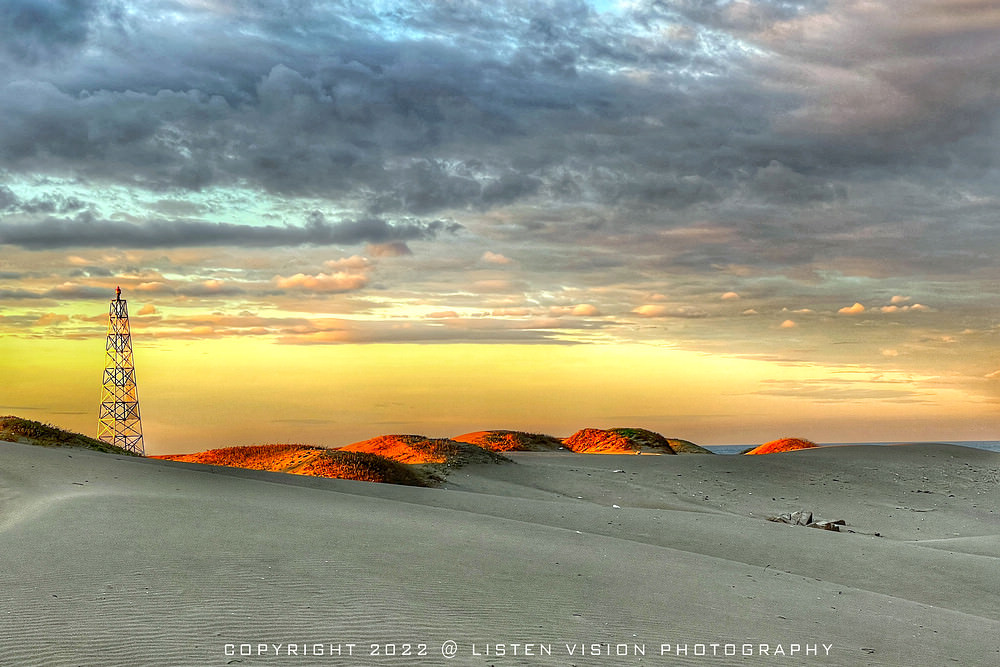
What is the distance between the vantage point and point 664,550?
13086 millimetres

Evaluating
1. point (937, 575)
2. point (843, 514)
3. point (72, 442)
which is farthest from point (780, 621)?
point (72, 442)

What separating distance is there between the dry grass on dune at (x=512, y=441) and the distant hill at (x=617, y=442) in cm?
103

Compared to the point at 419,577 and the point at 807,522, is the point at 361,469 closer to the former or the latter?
the point at 807,522

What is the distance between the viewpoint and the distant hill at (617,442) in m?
40.5

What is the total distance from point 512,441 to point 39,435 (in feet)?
70.5

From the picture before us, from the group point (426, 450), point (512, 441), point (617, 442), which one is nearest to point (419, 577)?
point (426, 450)

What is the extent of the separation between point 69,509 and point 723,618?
30.9 ft

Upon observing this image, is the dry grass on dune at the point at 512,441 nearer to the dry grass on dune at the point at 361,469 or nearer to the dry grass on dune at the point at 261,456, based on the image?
the dry grass on dune at the point at 261,456

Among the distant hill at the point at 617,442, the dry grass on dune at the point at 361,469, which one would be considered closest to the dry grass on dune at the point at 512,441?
the distant hill at the point at 617,442

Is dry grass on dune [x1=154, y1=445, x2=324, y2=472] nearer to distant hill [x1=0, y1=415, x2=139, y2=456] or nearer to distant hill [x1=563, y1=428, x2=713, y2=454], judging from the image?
distant hill [x1=0, y1=415, x2=139, y2=456]

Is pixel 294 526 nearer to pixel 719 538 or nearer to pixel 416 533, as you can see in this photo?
pixel 416 533

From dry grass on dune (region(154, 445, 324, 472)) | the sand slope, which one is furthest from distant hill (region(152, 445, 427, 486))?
the sand slope

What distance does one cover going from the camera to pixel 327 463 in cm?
2414

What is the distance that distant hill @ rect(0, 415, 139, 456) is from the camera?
23.7 meters
